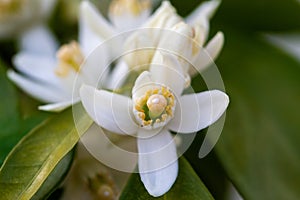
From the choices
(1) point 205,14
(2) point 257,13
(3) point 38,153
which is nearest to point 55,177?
(3) point 38,153

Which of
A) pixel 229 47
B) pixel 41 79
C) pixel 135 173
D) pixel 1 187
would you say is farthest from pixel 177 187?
pixel 229 47

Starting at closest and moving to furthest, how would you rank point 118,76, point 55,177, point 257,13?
1. point 55,177
2. point 118,76
3. point 257,13

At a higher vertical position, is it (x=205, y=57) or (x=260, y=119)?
(x=205, y=57)

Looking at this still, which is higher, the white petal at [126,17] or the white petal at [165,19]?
the white petal at [165,19]

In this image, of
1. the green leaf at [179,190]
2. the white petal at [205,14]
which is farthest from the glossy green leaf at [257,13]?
the green leaf at [179,190]

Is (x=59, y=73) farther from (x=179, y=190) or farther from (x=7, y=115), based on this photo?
(x=179, y=190)

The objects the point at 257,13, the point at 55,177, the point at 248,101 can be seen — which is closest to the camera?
the point at 55,177

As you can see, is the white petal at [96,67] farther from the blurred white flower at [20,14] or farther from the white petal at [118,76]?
the blurred white flower at [20,14]
